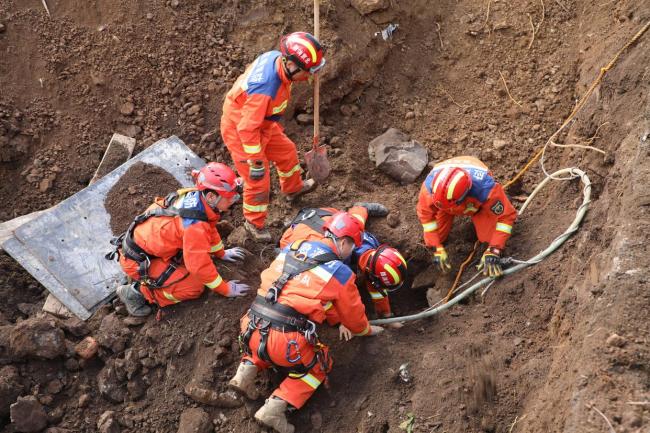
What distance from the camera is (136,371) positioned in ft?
18.1

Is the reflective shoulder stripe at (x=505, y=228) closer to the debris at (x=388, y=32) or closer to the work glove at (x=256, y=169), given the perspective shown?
the work glove at (x=256, y=169)

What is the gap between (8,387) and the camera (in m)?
5.16

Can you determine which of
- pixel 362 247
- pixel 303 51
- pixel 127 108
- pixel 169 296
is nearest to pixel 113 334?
pixel 169 296

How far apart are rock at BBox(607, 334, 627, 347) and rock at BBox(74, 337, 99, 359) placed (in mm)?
4711

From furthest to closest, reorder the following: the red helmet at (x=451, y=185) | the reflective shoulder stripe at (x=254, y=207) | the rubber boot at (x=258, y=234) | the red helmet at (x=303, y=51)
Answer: the rubber boot at (x=258, y=234), the reflective shoulder stripe at (x=254, y=207), the red helmet at (x=303, y=51), the red helmet at (x=451, y=185)

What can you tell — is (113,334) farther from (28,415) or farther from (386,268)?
(386,268)

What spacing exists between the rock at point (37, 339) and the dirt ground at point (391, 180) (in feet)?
0.33

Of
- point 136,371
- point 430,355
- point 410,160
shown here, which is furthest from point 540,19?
point 136,371

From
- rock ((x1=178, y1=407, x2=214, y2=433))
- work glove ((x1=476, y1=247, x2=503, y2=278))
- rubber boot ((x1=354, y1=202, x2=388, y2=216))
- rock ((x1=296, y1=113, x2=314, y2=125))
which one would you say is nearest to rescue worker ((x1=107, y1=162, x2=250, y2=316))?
rock ((x1=178, y1=407, x2=214, y2=433))

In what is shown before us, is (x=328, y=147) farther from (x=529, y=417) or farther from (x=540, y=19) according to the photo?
(x=529, y=417)

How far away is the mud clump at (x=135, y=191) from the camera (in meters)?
6.77

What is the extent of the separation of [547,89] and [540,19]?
1105 millimetres

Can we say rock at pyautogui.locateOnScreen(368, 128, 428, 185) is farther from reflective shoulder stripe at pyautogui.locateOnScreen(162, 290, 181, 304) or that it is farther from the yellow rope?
reflective shoulder stripe at pyautogui.locateOnScreen(162, 290, 181, 304)

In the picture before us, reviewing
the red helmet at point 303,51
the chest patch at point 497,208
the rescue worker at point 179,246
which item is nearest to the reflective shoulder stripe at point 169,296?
the rescue worker at point 179,246
